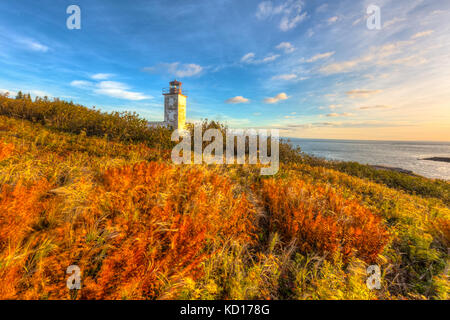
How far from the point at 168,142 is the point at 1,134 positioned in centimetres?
540

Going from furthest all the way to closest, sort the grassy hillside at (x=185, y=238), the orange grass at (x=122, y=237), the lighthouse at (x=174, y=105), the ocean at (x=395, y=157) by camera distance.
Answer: the lighthouse at (x=174, y=105), the ocean at (x=395, y=157), the grassy hillside at (x=185, y=238), the orange grass at (x=122, y=237)

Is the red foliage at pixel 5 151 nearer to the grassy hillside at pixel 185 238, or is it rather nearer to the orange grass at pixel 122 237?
the grassy hillside at pixel 185 238

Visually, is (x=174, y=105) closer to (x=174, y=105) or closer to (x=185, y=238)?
(x=174, y=105)

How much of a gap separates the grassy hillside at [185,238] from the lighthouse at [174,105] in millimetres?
28459

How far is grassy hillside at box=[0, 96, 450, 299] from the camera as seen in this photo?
2316 mm

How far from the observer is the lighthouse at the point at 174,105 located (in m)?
32.6

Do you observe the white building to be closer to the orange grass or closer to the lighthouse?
the lighthouse

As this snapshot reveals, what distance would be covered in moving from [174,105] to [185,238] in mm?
33242

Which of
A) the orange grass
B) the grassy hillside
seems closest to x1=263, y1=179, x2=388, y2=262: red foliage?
the grassy hillside

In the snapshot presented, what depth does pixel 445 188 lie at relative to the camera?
33.9ft

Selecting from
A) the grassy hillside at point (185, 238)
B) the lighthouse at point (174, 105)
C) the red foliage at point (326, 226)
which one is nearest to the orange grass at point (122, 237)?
the grassy hillside at point (185, 238)

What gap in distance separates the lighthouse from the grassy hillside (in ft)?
93.4

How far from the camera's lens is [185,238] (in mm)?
2955

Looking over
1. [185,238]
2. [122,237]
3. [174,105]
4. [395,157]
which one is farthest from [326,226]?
[395,157]
